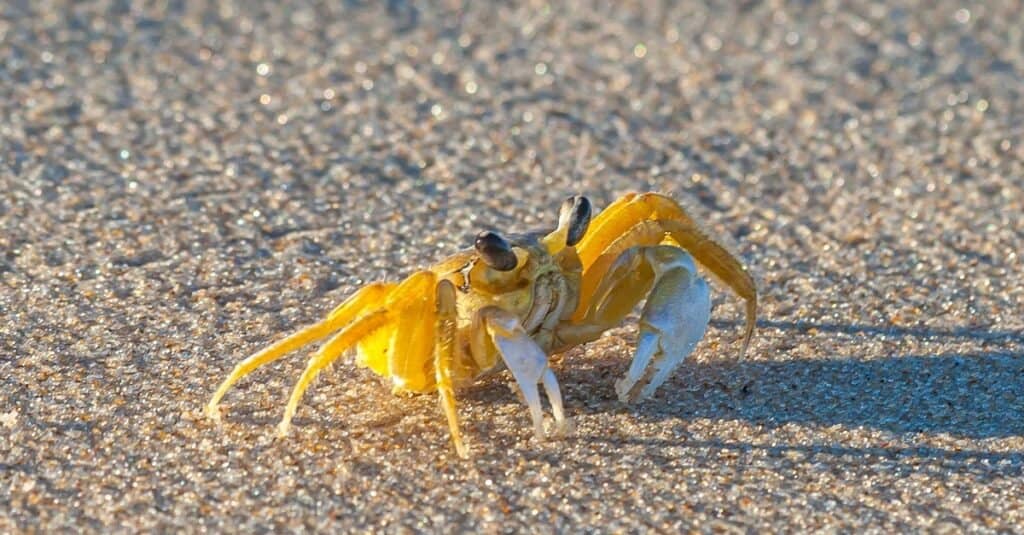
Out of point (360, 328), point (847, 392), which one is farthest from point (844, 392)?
point (360, 328)

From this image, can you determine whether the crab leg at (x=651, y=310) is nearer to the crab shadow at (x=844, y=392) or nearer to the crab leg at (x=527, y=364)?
the crab shadow at (x=844, y=392)

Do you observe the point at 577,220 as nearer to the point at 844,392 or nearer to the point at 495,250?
the point at 495,250

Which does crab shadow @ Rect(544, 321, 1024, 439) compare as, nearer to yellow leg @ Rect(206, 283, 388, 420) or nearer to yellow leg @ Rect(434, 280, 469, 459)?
yellow leg @ Rect(434, 280, 469, 459)

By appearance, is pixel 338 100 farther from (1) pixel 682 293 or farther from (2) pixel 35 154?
(1) pixel 682 293

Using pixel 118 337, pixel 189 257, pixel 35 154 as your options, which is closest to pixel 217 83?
pixel 35 154

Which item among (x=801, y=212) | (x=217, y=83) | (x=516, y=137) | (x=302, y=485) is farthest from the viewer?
(x=217, y=83)

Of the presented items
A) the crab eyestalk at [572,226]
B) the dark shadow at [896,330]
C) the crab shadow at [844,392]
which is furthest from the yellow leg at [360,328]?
the dark shadow at [896,330]

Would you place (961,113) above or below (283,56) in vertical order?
above
